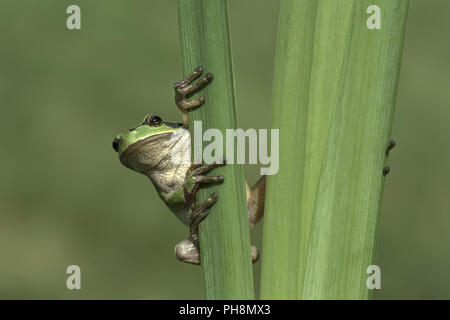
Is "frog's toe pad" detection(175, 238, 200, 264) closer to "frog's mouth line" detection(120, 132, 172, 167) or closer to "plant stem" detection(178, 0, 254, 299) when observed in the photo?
"frog's mouth line" detection(120, 132, 172, 167)

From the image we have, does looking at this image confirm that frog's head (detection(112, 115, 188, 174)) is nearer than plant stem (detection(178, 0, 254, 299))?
No

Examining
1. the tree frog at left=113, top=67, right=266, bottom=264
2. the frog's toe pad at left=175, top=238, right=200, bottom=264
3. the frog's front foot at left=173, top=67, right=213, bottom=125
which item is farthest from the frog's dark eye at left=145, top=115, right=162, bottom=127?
the frog's front foot at left=173, top=67, right=213, bottom=125

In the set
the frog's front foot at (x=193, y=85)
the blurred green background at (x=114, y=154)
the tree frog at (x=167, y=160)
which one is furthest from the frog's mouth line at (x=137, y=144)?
the blurred green background at (x=114, y=154)

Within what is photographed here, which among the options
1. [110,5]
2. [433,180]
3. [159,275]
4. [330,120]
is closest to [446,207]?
[433,180]

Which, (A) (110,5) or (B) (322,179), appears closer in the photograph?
(B) (322,179)

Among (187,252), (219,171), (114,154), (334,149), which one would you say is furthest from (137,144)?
(114,154)

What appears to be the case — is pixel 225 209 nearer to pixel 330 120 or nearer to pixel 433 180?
pixel 330 120
